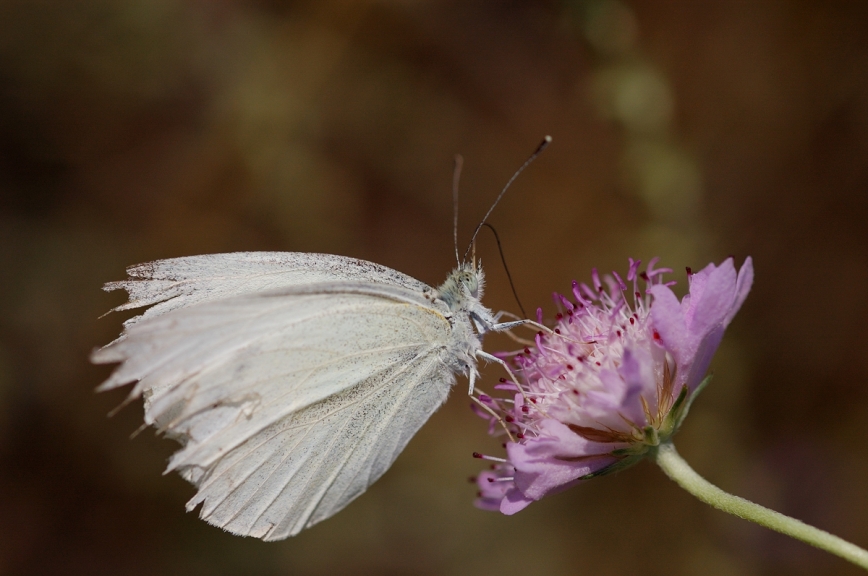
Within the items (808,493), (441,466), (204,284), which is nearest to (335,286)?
(204,284)

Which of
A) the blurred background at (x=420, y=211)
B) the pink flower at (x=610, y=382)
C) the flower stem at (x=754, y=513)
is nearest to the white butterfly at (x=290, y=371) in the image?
the pink flower at (x=610, y=382)

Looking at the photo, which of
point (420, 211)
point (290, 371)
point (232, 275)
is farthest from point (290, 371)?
point (420, 211)

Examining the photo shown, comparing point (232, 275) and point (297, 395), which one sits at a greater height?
point (232, 275)

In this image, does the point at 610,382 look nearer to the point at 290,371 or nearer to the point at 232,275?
the point at 290,371

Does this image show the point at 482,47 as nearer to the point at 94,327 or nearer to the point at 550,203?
the point at 550,203

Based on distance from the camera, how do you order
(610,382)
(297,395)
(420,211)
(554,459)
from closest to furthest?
(610,382) < (554,459) < (297,395) < (420,211)

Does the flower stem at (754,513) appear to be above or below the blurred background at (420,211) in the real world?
below

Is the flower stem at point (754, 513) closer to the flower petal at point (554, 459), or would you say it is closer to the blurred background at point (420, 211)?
the flower petal at point (554, 459)
